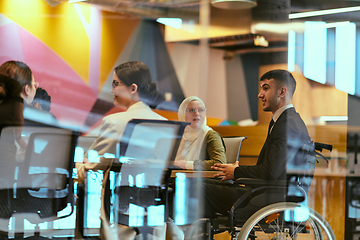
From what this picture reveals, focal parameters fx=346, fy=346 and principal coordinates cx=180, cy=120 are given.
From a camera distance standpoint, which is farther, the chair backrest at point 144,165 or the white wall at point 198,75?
the white wall at point 198,75

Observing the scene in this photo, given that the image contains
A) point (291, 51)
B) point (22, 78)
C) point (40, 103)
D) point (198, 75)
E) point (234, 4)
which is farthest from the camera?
point (198, 75)

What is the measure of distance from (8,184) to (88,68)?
2914 millimetres

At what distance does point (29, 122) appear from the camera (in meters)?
2.05

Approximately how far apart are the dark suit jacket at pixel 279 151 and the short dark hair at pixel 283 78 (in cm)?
27

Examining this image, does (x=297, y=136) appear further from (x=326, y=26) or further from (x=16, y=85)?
(x=16, y=85)

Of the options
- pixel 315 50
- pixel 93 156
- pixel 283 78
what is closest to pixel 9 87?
pixel 93 156

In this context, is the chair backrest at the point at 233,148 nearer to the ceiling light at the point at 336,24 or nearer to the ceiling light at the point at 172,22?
the ceiling light at the point at 336,24

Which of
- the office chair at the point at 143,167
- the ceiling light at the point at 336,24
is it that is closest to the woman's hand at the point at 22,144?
the office chair at the point at 143,167

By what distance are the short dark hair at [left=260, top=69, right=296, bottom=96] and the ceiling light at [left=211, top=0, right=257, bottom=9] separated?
3.59ft

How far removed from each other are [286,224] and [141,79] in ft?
3.92

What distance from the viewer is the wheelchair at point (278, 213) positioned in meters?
1.89

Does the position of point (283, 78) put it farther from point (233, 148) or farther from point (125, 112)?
point (125, 112)

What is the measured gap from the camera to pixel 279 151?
197 cm

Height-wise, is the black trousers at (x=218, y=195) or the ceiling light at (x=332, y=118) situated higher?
the ceiling light at (x=332, y=118)
